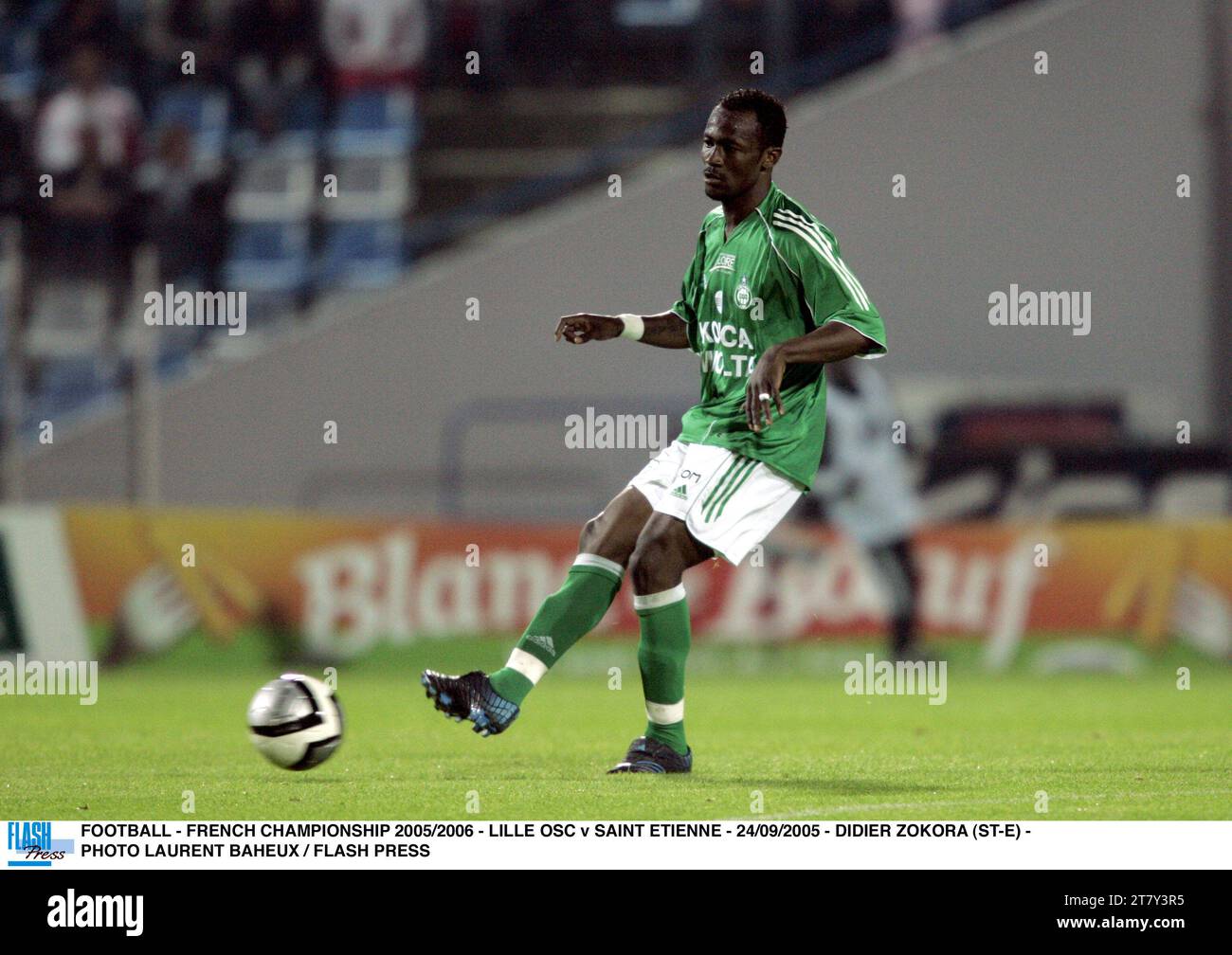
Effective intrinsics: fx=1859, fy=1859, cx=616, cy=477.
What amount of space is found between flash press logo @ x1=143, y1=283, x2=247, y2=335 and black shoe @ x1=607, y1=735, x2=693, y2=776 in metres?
9.13

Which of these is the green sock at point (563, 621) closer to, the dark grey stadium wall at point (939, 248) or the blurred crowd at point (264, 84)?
the dark grey stadium wall at point (939, 248)

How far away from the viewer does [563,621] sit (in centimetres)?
625

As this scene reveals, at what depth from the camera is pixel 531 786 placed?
20.4 ft

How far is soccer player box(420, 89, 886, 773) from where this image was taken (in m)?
6.17

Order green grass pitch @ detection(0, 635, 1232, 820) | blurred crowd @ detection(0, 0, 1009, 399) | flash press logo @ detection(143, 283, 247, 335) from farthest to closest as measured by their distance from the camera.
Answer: blurred crowd @ detection(0, 0, 1009, 399) < flash press logo @ detection(143, 283, 247, 335) < green grass pitch @ detection(0, 635, 1232, 820)

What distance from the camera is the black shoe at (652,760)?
21.1ft

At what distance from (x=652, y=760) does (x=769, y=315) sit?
5.22 feet

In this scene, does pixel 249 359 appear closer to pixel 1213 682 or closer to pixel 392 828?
pixel 1213 682

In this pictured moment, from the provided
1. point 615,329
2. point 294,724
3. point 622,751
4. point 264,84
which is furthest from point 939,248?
point 294,724

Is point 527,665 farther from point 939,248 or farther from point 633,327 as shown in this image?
point 939,248

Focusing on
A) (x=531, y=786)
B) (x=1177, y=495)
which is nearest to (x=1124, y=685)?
(x=1177, y=495)

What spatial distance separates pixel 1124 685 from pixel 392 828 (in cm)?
739
